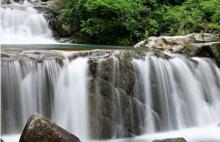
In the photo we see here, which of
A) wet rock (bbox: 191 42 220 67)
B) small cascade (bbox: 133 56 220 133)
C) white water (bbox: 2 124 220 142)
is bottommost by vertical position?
white water (bbox: 2 124 220 142)

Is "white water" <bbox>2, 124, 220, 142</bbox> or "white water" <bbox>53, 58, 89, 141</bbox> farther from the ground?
"white water" <bbox>53, 58, 89, 141</bbox>

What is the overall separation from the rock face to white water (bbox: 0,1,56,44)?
33.0ft

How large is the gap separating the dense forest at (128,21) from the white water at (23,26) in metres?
0.84


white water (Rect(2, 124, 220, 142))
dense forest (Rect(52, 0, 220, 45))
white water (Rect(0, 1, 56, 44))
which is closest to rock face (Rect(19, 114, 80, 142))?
white water (Rect(2, 124, 220, 142))

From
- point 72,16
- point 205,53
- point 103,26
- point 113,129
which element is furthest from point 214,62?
point 72,16

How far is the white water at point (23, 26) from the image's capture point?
17109 millimetres

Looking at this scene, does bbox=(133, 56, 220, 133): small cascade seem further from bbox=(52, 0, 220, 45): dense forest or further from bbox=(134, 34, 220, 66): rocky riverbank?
bbox=(52, 0, 220, 45): dense forest

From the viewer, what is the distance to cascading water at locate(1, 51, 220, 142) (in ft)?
29.8

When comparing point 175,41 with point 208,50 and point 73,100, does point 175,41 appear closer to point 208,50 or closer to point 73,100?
point 208,50

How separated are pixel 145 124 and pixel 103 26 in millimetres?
7629

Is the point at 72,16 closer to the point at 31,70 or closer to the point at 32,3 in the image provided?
the point at 32,3

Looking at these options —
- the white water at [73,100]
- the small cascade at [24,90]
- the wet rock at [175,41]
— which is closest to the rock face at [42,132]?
the small cascade at [24,90]

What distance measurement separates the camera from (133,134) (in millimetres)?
9617

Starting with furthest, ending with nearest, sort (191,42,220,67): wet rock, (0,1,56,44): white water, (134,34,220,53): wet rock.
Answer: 1. (0,1,56,44): white water
2. (134,34,220,53): wet rock
3. (191,42,220,67): wet rock
